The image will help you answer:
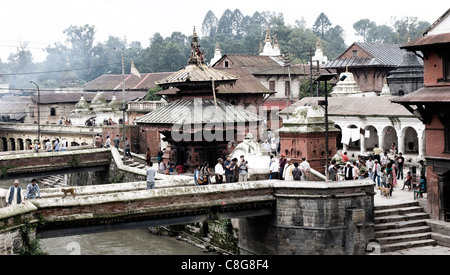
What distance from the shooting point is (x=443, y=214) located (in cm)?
2452

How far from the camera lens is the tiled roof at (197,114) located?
29359 mm

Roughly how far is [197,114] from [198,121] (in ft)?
2.02

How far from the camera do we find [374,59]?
6319 centimetres

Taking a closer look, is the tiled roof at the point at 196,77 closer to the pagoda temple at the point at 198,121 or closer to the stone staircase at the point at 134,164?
the pagoda temple at the point at 198,121

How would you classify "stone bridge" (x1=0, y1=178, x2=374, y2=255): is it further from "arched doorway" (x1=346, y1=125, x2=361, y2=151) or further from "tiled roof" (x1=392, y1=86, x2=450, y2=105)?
"arched doorway" (x1=346, y1=125, x2=361, y2=151)

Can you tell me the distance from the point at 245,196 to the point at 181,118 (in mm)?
7582

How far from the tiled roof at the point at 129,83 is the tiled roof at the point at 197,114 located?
41.9m

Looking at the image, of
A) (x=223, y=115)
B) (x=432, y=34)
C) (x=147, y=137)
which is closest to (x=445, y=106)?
(x=432, y=34)

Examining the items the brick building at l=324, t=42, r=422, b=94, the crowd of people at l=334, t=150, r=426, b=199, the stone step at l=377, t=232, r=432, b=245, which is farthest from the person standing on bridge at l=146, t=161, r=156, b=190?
the brick building at l=324, t=42, r=422, b=94

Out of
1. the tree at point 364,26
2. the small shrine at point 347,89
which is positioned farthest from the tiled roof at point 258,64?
the tree at point 364,26

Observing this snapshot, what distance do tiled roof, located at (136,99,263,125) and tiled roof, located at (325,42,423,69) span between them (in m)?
34.2

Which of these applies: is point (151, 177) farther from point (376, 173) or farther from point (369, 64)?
point (369, 64)

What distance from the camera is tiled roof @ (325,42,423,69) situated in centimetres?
6303
